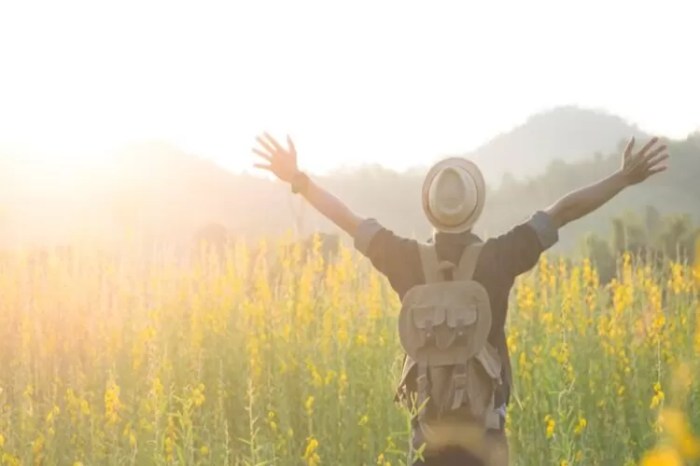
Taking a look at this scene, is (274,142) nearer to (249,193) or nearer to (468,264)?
(468,264)

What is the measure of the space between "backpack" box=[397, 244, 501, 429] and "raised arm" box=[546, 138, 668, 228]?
37cm

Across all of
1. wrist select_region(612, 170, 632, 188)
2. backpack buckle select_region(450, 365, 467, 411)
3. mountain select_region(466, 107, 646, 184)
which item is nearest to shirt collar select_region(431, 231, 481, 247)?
backpack buckle select_region(450, 365, 467, 411)

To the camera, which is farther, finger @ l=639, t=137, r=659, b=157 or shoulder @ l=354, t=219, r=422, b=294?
finger @ l=639, t=137, r=659, b=157

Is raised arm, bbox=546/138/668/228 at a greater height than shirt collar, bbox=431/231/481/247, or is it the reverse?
raised arm, bbox=546/138/668/228

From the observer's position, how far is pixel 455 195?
11.7 ft

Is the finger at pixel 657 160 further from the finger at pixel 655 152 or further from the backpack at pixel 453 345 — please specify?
the backpack at pixel 453 345

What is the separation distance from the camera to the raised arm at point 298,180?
12.8 ft

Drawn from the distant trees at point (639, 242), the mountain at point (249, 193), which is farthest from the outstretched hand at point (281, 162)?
the mountain at point (249, 193)

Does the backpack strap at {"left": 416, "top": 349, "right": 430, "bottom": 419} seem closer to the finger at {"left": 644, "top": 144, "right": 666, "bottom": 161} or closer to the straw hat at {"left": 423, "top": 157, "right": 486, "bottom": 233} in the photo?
the straw hat at {"left": 423, "top": 157, "right": 486, "bottom": 233}

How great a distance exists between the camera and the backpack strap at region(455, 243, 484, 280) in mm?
3520

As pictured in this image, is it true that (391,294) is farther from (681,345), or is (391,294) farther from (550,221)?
(550,221)

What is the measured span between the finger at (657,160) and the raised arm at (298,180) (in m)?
1.07

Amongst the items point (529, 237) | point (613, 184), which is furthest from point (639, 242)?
point (529, 237)

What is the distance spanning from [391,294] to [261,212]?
53.7 m
